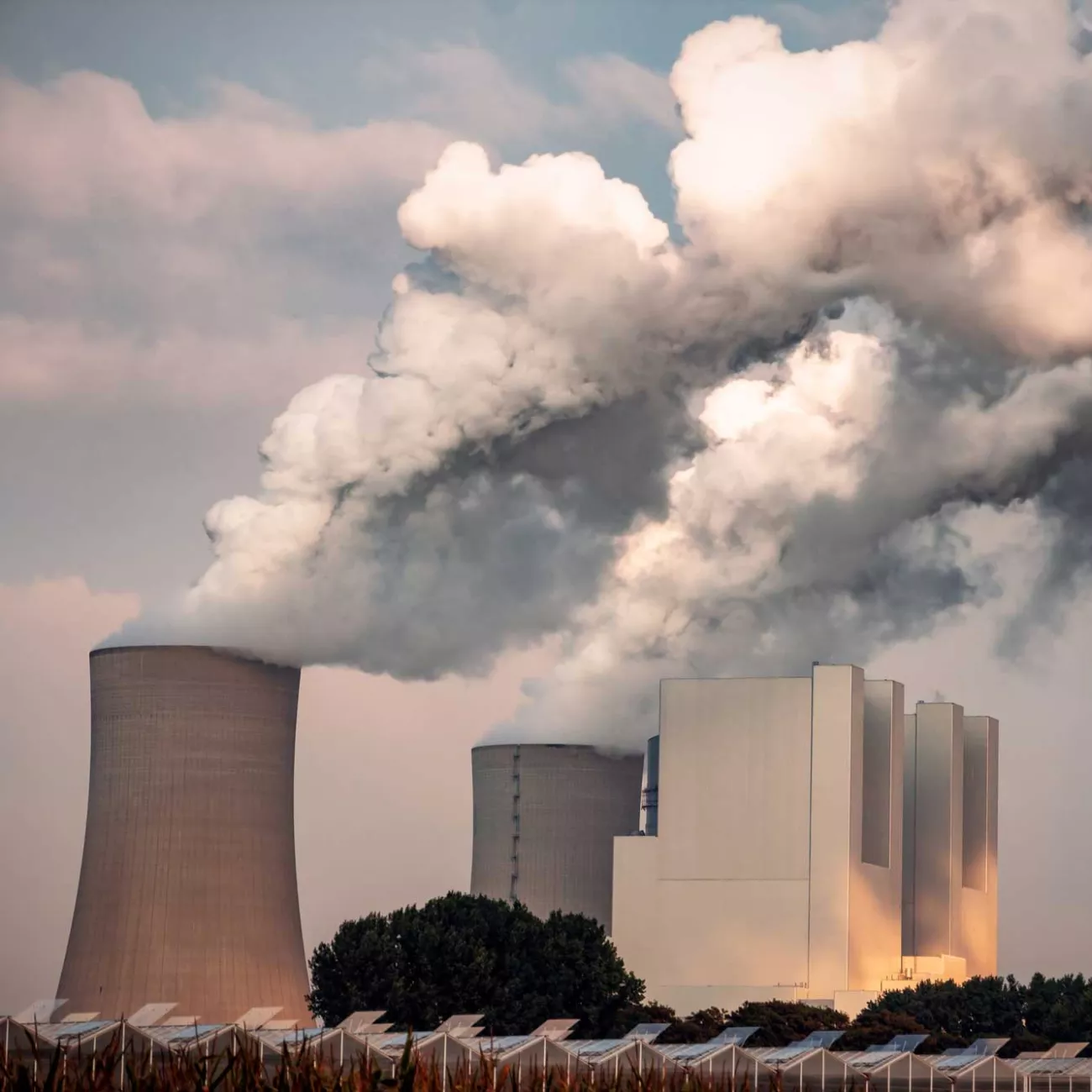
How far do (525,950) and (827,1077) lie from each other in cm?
1669

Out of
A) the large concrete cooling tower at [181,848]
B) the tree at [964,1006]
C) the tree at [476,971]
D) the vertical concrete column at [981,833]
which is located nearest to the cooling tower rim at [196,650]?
the large concrete cooling tower at [181,848]

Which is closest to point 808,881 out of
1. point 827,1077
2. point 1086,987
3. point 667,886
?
point 667,886

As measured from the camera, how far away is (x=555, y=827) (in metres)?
49.9

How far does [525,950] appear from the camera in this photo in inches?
1757

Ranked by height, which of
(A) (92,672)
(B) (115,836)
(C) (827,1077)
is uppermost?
(A) (92,672)

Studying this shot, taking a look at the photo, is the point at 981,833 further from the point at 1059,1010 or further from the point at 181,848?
the point at 181,848

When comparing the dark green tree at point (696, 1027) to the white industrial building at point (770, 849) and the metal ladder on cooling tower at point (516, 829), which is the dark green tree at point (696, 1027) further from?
the metal ladder on cooling tower at point (516, 829)

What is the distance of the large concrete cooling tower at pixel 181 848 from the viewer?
39.7m

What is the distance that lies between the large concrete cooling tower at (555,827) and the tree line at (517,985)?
3.99 metres

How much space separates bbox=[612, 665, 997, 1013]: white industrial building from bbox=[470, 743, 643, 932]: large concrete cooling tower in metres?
1.40

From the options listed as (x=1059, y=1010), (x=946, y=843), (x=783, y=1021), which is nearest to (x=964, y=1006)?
(x=1059, y=1010)

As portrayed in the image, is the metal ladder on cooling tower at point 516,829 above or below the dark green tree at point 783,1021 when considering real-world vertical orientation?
above

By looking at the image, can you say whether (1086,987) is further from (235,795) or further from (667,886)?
(235,795)

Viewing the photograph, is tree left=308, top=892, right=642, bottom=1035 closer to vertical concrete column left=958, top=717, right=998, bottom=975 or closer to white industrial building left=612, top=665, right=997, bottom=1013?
white industrial building left=612, top=665, right=997, bottom=1013
